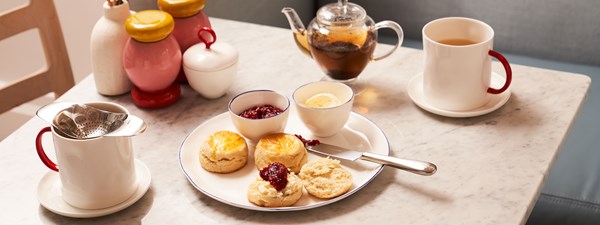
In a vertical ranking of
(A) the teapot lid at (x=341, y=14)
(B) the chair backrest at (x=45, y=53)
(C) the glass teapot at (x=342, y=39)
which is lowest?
(B) the chair backrest at (x=45, y=53)

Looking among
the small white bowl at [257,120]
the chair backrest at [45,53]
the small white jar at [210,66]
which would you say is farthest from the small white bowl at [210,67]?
the chair backrest at [45,53]

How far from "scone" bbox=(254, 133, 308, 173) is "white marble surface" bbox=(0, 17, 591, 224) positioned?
9cm

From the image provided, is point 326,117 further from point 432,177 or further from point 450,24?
point 450,24

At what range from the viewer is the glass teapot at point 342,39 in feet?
4.25

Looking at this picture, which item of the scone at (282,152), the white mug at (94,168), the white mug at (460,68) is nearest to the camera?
the white mug at (94,168)

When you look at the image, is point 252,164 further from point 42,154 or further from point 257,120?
point 42,154

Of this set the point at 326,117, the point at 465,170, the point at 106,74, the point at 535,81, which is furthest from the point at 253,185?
the point at 535,81

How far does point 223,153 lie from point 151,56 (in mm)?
261

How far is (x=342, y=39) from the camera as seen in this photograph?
51.4 inches

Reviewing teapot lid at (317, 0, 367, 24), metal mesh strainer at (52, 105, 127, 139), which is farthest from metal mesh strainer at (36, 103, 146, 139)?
teapot lid at (317, 0, 367, 24)

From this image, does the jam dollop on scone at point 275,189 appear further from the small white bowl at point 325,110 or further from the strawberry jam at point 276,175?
the small white bowl at point 325,110

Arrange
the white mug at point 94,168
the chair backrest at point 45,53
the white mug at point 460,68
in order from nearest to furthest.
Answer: the white mug at point 94,168
the white mug at point 460,68
the chair backrest at point 45,53

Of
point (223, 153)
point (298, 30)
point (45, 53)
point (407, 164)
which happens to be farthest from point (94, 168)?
point (45, 53)

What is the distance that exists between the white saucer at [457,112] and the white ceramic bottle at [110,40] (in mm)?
515
